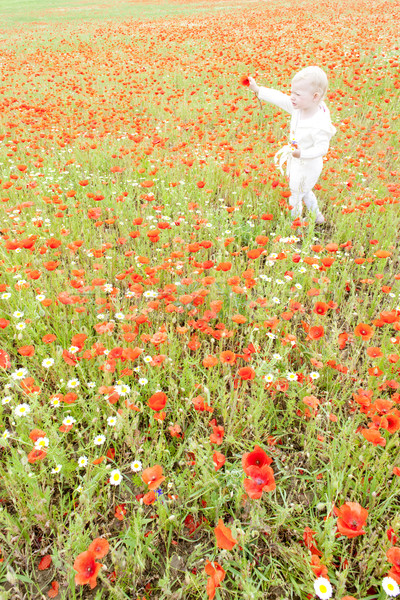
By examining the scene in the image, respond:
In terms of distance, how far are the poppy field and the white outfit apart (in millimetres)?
244

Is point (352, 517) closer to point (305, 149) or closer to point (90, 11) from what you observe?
point (305, 149)

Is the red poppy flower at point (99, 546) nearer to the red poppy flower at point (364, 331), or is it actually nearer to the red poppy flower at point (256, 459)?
the red poppy flower at point (256, 459)

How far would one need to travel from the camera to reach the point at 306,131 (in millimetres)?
4074

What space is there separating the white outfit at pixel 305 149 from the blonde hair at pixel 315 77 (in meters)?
0.28

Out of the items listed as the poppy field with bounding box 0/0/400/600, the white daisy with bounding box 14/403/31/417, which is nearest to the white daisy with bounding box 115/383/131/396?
the poppy field with bounding box 0/0/400/600

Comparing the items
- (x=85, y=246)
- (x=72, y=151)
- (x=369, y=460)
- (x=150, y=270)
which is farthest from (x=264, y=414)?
(x=72, y=151)

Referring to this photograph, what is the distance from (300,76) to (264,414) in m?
3.27

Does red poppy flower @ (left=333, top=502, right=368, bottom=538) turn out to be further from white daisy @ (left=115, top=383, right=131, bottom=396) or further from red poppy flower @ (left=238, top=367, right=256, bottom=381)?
white daisy @ (left=115, top=383, right=131, bottom=396)

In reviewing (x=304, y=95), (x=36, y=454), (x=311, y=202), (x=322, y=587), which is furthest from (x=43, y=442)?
(x=304, y=95)

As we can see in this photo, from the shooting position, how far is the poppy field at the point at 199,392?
1.63 meters

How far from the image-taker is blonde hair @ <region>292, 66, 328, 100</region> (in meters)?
3.66

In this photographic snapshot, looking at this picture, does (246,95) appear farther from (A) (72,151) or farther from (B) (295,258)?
(B) (295,258)

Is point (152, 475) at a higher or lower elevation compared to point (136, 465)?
higher

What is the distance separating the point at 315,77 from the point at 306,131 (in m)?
0.52
